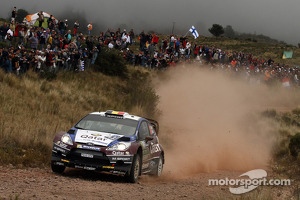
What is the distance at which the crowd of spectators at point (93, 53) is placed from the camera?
2383 cm

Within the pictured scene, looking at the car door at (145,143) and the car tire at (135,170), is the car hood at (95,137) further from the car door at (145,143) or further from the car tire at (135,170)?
the car door at (145,143)

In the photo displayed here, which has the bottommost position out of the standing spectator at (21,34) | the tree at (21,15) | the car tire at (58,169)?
the car tire at (58,169)

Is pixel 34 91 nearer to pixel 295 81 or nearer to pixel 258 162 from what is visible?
pixel 258 162

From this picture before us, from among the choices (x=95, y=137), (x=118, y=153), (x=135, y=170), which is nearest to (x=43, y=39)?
(x=95, y=137)

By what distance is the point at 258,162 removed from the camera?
21.4m

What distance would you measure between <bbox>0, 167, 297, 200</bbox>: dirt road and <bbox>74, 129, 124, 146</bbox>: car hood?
847 mm

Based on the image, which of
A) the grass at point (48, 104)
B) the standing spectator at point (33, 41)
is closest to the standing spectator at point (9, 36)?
the standing spectator at point (33, 41)

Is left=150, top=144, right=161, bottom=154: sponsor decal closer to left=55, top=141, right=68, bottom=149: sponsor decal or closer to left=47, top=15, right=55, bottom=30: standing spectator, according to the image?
left=55, top=141, right=68, bottom=149: sponsor decal

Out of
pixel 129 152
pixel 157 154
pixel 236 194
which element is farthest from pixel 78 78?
pixel 236 194

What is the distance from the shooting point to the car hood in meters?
11.3

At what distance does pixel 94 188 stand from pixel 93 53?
19648 millimetres

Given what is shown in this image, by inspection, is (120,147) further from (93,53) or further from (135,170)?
(93,53)

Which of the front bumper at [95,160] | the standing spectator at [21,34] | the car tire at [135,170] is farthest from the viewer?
the standing spectator at [21,34]

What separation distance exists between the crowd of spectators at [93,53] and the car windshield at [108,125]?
10.6 meters
